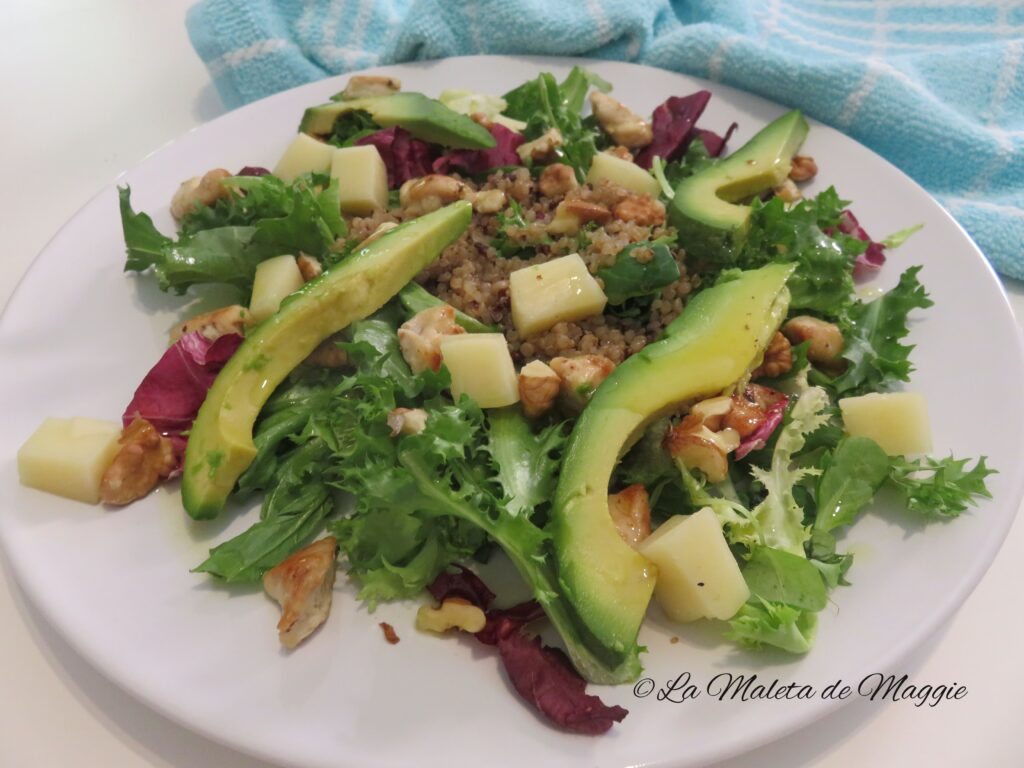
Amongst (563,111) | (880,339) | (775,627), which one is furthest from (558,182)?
(775,627)

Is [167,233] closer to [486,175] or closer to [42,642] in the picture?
[486,175]

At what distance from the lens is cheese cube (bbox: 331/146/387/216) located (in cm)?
201

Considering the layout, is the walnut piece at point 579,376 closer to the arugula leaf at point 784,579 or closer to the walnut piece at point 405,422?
the walnut piece at point 405,422

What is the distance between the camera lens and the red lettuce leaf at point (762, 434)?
4.92 feet

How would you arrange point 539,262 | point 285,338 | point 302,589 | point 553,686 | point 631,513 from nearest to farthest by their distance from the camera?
point 553,686 → point 302,589 → point 631,513 → point 285,338 → point 539,262

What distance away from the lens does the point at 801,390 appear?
169 cm

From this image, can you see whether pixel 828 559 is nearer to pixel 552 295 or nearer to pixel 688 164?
pixel 552 295

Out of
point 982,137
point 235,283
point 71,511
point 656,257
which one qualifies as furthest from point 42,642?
point 982,137

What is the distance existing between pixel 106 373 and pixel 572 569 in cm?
115

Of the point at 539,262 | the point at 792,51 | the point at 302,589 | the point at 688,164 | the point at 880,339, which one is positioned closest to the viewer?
the point at 302,589

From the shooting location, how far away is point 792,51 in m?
2.69

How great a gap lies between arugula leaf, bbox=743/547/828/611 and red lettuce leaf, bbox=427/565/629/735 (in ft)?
1.11

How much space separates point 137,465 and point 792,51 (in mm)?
2380

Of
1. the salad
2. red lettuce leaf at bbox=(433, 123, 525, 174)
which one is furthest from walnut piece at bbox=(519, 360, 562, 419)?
red lettuce leaf at bbox=(433, 123, 525, 174)
